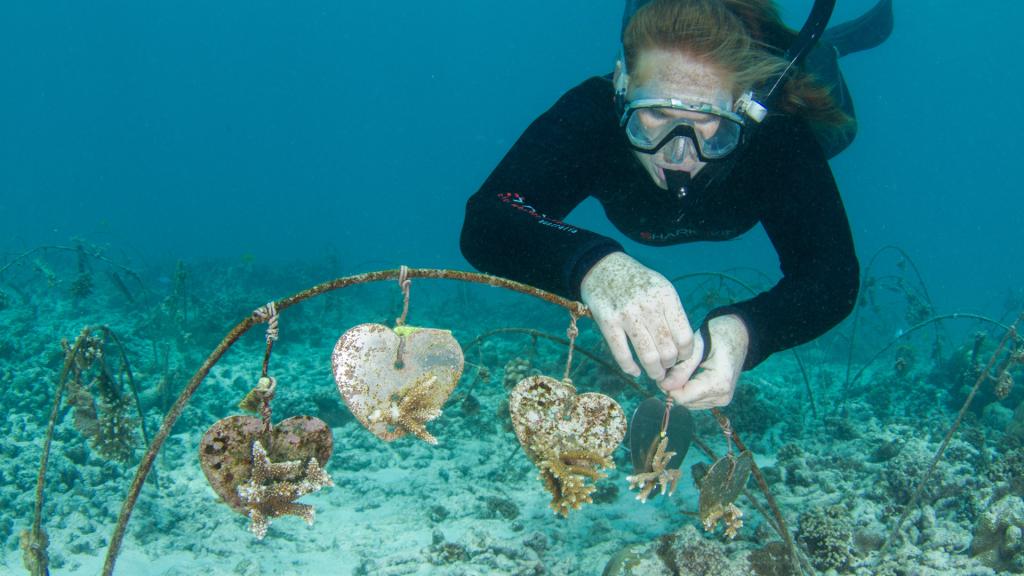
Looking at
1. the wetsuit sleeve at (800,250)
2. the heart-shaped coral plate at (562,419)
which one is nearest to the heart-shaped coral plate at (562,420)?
the heart-shaped coral plate at (562,419)

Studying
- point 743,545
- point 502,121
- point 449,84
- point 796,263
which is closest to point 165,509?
point 743,545

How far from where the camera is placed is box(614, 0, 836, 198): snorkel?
7.91ft

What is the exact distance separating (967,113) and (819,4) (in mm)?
150566

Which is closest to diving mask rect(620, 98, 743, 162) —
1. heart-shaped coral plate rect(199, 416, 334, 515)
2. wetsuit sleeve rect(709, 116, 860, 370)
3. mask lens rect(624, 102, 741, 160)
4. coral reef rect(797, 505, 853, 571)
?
mask lens rect(624, 102, 741, 160)

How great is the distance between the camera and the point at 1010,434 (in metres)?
5.20

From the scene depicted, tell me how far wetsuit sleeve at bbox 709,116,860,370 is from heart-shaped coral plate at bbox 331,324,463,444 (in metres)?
1.02

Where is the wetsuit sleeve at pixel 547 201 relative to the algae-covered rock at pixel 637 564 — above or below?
above

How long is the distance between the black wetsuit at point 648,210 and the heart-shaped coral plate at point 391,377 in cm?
48

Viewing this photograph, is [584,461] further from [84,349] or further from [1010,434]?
[1010,434]

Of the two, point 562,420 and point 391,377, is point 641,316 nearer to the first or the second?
point 562,420

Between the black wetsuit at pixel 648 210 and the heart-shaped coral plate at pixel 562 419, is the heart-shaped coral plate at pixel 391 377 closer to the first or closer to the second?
the heart-shaped coral plate at pixel 562 419

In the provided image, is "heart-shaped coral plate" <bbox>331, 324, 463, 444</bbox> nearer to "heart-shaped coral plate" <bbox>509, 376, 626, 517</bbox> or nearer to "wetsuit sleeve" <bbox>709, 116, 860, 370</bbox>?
"heart-shaped coral plate" <bbox>509, 376, 626, 517</bbox>

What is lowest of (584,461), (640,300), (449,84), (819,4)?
(584,461)

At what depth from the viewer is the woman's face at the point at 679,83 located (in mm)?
2299
